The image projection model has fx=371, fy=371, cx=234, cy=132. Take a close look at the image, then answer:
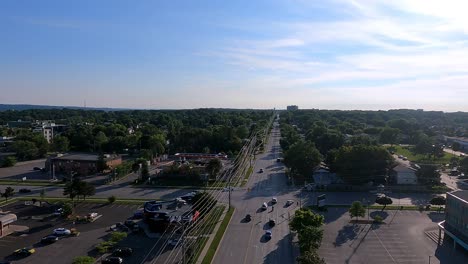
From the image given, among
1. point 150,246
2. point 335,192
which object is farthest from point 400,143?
point 150,246

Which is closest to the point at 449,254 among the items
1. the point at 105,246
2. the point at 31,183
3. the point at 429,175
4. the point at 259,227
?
the point at 259,227

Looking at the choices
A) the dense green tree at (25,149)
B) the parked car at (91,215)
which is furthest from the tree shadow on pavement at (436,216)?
the dense green tree at (25,149)

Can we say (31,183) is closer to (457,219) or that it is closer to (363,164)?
(363,164)

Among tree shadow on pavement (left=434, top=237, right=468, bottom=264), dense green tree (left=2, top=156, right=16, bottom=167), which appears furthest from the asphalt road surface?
dense green tree (left=2, top=156, right=16, bottom=167)

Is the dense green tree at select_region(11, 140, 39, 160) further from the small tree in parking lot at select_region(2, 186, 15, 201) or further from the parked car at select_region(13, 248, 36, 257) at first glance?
the parked car at select_region(13, 248, 36, 257)

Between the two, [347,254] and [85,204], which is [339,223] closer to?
[347,254]
